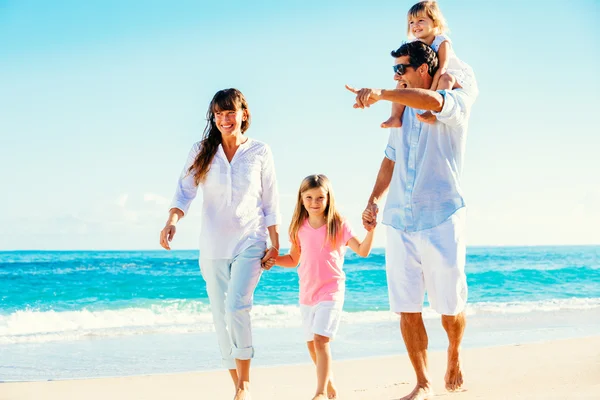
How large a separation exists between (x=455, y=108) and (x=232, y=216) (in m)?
→ 1.47

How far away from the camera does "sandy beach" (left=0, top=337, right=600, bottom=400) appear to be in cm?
425

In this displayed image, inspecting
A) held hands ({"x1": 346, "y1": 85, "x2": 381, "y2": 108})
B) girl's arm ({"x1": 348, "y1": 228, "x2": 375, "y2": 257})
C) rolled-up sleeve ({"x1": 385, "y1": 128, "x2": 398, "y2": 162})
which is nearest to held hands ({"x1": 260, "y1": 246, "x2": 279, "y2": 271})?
girl's arm ({"x1": 348, "y1": 228, "x2": 375, "y2": 257})

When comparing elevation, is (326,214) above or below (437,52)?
below

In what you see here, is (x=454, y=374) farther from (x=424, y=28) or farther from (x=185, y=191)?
(x=424, y=28)

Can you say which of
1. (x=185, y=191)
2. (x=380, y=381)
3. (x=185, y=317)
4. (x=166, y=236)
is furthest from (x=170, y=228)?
(x=185, y=317)

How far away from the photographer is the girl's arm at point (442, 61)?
12.2 feet

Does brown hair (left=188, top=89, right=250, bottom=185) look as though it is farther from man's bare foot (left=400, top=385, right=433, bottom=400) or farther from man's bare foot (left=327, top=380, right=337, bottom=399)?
man's bare foot (left=400, top=385, right=433, bottom=400)

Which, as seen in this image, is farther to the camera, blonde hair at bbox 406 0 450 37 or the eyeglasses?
blonde hair at bbox 406 0 450 37

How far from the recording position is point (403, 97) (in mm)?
3137

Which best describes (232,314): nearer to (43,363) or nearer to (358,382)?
(358,382)

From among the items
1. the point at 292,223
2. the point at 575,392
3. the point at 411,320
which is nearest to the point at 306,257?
the point at 292,223

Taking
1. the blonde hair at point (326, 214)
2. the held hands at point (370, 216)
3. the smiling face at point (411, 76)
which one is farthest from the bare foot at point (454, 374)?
the smiling face at point (411, 76)

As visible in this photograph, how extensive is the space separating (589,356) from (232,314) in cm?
357

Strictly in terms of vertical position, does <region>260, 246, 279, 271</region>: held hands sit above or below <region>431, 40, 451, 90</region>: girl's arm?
below
